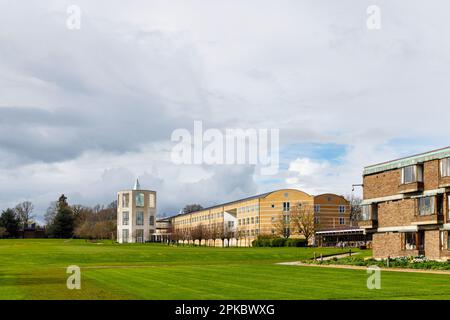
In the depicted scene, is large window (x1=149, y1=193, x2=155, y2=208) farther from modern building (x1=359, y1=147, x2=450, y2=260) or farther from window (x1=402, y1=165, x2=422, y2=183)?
→ window (x1=402, y1=165, x2=422, y2=183)

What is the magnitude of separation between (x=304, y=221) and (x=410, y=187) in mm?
60531

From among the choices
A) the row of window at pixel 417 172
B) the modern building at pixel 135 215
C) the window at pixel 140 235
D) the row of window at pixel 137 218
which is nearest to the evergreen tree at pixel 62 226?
the modern building at pixel 135 215

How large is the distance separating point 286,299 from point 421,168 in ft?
116

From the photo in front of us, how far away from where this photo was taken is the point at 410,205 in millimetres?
53938

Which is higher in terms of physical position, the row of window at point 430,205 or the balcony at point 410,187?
the balcony at point 410,187

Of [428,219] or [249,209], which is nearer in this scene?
[428,219]

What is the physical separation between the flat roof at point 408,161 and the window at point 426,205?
3545 millimetres

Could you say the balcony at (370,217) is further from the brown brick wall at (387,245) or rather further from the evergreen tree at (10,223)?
the evergreen tree at (10,223)

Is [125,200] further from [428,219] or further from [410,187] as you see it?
[428,219]

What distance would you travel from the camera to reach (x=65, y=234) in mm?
173875

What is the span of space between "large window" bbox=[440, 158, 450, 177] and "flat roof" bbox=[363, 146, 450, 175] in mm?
416

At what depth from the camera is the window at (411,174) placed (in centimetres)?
5262

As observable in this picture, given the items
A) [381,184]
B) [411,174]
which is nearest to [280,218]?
[381,184]

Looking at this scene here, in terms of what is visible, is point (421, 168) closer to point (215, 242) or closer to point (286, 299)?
point (286, 299)
